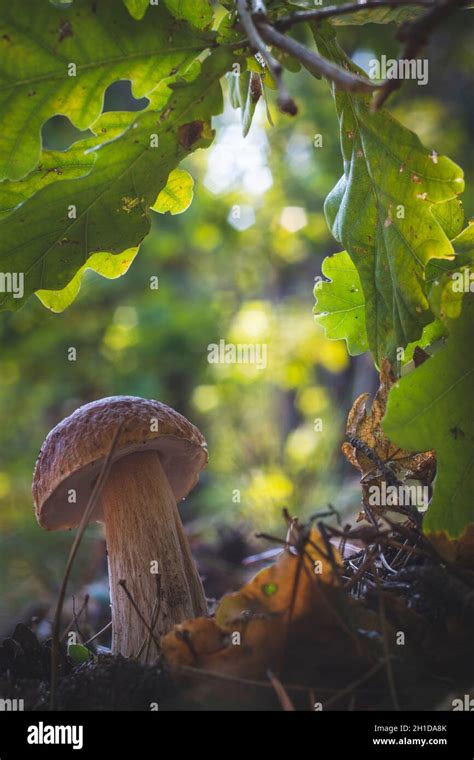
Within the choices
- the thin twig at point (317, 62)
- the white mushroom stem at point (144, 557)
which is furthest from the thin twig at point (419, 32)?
the white mushroom stem at point (144, 557)

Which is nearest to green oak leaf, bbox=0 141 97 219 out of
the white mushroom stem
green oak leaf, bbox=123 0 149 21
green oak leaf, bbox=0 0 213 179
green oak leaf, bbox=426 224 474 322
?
green oak leaf, bbox=0 0 213 179

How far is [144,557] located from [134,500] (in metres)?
0.10

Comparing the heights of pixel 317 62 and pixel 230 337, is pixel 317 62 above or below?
below

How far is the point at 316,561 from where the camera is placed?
0.80m

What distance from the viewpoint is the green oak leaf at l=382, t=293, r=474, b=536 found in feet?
2.92

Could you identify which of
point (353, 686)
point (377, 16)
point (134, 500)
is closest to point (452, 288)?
point (377, 16)

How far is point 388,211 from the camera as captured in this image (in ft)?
3.35

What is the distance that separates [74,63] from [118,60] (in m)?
0.06

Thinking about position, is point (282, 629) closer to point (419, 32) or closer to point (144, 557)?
point (144, 557)

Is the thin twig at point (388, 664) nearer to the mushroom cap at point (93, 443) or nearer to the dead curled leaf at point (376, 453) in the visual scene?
the dead curled leaf at point (376, 453)

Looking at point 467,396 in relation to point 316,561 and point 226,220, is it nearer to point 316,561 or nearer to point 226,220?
point 316,561

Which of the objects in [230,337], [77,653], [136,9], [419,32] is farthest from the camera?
[230,337]

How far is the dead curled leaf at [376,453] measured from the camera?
1.08 meters
